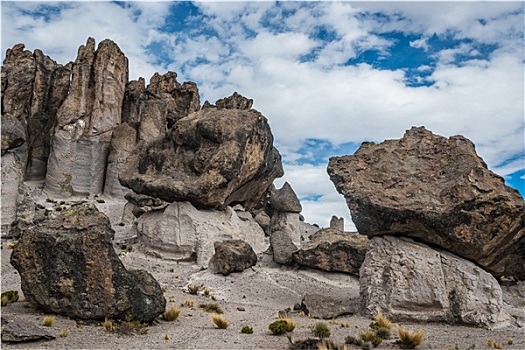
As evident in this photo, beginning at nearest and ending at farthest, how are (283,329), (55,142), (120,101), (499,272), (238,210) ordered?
(283,329) → (499,272) → (238,210) → (55,142) → (120,101)

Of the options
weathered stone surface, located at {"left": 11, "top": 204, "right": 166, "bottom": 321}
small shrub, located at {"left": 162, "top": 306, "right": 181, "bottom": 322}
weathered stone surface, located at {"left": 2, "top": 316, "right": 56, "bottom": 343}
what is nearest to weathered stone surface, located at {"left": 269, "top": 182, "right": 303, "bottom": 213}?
small shrub, located at {"left": 162, "top": 306, "right": 181, "bottom": 322}

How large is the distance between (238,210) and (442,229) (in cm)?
1801

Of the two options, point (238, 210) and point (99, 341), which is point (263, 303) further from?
point (238, 210)

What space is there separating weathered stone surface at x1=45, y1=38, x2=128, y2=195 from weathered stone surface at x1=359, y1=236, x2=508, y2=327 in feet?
115

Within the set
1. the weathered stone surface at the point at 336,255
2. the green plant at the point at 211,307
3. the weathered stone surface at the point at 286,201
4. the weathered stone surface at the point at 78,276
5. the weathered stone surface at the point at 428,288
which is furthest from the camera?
the weathered stone surface at the point at 286,201

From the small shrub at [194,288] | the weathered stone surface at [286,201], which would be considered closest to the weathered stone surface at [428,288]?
the small shrub at [194,288]

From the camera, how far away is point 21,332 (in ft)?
33.2

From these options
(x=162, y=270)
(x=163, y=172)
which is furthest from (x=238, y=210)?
(x=162, y=270)

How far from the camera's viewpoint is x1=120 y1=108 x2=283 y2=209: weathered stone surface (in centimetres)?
2488

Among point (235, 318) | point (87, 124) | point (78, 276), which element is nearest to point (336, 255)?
point (235, 318)

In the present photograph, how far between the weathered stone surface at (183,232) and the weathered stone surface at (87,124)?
21820mm

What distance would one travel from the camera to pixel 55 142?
44.5m

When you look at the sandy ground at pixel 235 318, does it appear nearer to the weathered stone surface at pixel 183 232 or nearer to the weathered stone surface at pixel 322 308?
the weathered stone surface at pixel 322 308

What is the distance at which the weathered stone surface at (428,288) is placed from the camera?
590 inches
